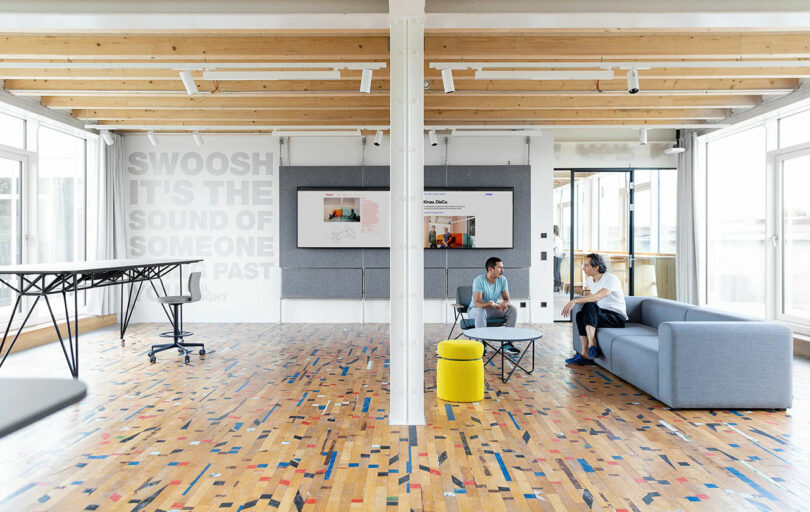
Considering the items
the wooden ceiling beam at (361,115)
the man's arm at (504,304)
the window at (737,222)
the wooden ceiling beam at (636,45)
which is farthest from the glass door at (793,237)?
the man's arm at (504,304)

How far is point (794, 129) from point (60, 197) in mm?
9310

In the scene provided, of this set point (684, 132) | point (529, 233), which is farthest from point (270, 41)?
point (684, 132)

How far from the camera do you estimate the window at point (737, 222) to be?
6977mm

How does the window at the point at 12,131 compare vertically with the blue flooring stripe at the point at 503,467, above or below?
above

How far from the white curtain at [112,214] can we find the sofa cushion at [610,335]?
6732mm

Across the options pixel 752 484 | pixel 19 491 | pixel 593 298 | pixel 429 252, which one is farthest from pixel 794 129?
pixel 19 491

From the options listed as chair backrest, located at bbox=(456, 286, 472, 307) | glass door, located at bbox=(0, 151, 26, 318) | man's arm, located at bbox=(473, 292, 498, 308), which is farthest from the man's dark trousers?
glass door, located at bbox=(0, 151, 26, 318)

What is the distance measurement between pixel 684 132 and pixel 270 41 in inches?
250

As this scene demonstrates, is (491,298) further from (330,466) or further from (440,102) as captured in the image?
(330,466)

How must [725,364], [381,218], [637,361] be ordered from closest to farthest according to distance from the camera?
[725,364] < [637,361] < [381,218]

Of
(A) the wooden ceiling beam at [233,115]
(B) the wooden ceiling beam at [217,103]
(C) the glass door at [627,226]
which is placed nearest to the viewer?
(B) the wooden ceiling beam at [217,103]

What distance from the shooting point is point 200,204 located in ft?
27.7

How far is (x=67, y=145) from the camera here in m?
7.56

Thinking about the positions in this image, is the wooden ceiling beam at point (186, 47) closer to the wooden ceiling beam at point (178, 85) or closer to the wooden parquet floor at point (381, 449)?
the wooden ceiling beam at point (178, 85)
